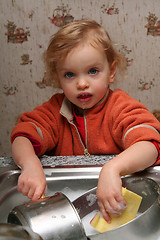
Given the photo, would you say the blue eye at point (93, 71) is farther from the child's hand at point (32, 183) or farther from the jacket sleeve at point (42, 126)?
the child's hand at point (32, 183)

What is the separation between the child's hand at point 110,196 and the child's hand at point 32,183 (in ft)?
0.33

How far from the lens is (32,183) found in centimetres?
54

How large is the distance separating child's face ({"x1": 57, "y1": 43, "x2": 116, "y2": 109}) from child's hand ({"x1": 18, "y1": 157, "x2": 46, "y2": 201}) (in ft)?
0.78

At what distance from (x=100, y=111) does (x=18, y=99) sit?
889 millimetres

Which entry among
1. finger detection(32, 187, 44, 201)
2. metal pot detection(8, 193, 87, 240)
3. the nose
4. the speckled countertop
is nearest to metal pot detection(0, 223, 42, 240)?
metal pot detection(8, 193, 87, 240)

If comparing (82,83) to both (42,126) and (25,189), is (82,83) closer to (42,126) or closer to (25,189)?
(42,126)

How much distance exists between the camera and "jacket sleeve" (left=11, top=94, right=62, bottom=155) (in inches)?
29.3

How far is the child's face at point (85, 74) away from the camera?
28.6 inches

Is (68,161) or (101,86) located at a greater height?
(101,86)

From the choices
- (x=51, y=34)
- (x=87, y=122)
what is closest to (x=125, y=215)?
(x=87, y=122)

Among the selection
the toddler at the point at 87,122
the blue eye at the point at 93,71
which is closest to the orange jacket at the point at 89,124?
the toddler at the point at 87,122

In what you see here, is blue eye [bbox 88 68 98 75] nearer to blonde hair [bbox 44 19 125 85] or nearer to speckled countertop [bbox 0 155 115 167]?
blonde hair [bbox 44 19 125 85]

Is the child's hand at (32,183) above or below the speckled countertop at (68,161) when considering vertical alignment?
above

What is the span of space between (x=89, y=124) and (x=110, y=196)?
1.11ft
